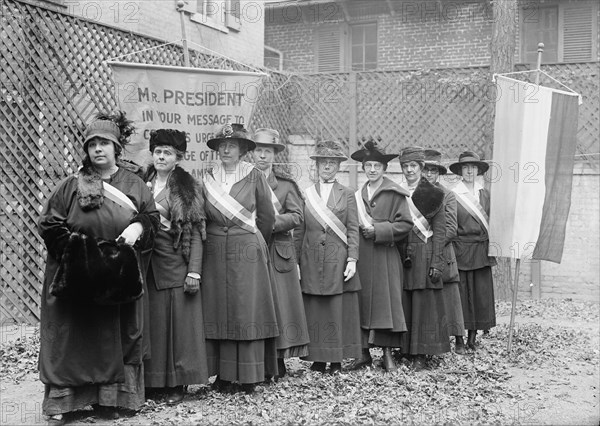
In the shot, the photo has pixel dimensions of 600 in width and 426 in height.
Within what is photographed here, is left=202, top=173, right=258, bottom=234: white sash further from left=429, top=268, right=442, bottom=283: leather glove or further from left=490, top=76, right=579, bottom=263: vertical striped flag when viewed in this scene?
left=490, top=76, right=579, bottom=263: vertical striped flag

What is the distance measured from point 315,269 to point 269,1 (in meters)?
13.3

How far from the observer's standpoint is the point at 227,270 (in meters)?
6.49

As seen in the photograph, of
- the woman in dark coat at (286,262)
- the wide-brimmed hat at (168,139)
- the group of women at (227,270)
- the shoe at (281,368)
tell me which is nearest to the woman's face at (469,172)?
the group of women at (227,270)

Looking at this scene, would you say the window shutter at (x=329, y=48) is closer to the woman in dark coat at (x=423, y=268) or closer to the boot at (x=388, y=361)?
the woman in dark coat at (x=423, y=268)

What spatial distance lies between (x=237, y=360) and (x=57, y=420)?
1.43 m

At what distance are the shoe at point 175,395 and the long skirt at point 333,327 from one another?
56.4 inches

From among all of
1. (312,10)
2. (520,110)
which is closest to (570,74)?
(520,110)

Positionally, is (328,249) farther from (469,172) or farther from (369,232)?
(469,172)

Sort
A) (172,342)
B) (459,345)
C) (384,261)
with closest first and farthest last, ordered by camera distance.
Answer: (172,342) → (384,261) → (459,345)

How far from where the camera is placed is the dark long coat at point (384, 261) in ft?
25.3

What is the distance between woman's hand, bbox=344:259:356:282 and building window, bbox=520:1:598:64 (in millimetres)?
12153

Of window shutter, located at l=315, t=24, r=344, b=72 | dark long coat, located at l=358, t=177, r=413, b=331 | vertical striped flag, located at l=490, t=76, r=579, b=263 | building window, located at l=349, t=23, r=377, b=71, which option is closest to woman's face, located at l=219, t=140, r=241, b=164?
dark long coat, located at l=358, t=177, r=413, b=331

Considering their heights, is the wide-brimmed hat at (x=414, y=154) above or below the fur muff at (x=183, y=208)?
above

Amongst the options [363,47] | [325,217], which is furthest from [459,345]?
[363,47]
